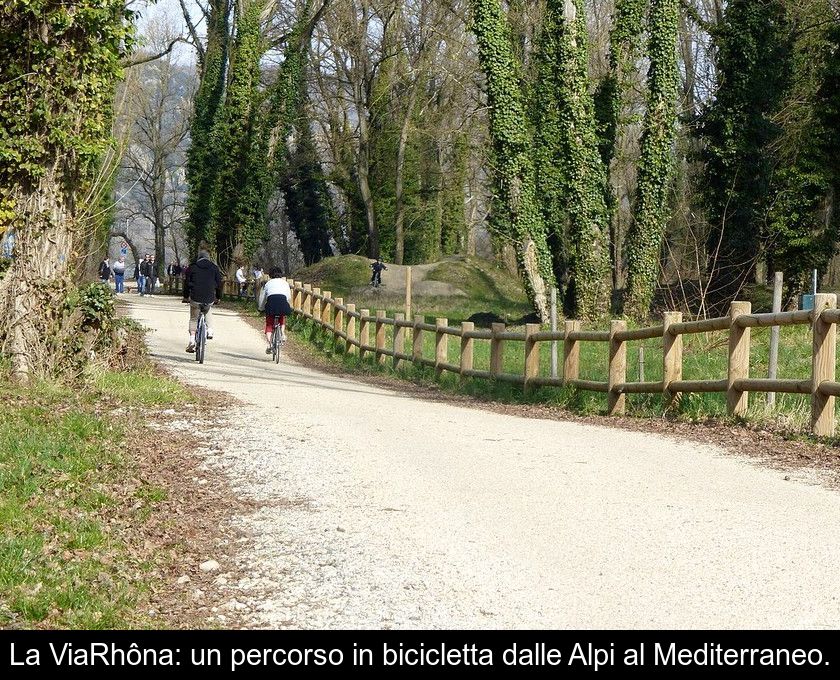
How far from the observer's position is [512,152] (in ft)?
99.8

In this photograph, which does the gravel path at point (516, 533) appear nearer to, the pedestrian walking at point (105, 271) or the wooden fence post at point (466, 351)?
the wooden fence post at point (466, 351)

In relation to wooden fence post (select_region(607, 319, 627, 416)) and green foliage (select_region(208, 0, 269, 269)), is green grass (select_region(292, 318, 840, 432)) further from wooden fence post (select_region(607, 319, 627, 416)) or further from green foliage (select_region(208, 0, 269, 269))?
green foliage (select_region(208, 0, 269, 269))

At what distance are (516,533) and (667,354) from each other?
22.9 ft

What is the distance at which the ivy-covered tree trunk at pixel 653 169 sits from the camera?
30.9 m

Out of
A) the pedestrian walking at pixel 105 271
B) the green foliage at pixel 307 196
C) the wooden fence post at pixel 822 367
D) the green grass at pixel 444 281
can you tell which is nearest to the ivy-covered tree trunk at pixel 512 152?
the green grass at pixel 444 281

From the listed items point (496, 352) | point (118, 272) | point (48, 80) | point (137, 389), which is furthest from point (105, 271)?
point (48, 80)

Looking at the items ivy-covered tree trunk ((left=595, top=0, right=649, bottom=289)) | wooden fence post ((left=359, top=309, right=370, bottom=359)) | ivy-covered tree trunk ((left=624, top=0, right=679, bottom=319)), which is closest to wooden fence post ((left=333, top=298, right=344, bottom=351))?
wooden fence post ((left=359, top=309, right=370, bottom=359))

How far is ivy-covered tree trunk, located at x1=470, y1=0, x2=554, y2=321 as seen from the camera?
29.9 meters

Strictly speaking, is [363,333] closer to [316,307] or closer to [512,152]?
[316,307]

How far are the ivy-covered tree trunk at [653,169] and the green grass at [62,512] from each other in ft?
68.2

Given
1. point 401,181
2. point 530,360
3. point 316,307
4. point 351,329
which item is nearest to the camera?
point 530,360

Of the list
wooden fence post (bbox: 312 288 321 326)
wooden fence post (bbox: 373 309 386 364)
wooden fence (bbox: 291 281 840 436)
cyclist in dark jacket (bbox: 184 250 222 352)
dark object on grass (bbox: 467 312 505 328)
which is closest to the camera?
wooden fence (bbox: 291 281 840 436)
